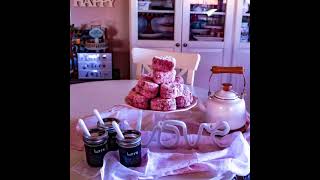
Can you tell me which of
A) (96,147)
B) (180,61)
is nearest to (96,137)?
(96,147)

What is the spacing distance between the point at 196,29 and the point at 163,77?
1872mm

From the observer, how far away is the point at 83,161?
2.91 feet

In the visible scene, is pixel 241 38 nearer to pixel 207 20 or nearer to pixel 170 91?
pixel 207 20

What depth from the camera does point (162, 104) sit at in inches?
39.2

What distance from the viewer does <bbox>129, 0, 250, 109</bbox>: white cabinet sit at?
273 centimetres

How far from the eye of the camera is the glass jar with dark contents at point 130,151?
2.69 feet

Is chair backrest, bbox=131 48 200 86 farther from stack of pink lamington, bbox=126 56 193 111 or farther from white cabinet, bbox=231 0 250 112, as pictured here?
white cabinet, bbox=231 0 250 112

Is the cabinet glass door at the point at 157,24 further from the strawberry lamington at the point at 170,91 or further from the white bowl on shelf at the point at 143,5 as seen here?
the strawberry lamington at the point at 170,91

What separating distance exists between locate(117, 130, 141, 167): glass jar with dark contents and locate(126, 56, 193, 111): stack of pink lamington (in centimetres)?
19

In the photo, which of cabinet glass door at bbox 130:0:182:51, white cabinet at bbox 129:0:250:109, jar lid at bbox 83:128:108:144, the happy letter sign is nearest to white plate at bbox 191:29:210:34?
white cabinet at bbox 129:0:250:109
